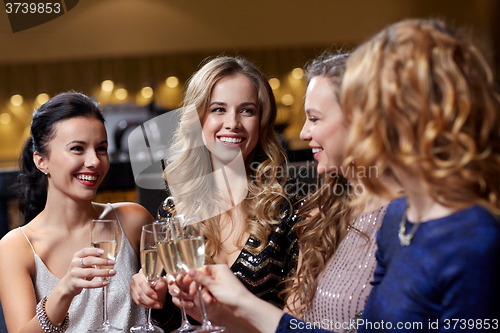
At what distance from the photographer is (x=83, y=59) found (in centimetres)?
635

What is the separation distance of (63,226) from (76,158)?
0.26 m

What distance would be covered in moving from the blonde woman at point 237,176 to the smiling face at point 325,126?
14.8 inches

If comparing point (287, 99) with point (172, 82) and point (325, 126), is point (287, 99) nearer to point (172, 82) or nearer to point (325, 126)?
point (172, 82)

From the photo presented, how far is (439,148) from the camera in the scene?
833mm

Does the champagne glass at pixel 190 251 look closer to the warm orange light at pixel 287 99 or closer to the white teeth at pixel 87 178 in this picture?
the white teeth at pixel 87 178

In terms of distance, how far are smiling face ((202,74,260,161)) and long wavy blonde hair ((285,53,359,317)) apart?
30 centimetres

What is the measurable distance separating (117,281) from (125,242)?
14 cm

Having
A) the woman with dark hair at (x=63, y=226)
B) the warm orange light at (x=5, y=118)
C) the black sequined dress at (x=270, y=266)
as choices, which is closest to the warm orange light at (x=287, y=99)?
the warm orange light at (x=5, y=118)

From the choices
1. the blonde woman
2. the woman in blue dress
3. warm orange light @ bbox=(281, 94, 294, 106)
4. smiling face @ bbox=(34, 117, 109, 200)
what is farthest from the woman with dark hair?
warm orange light @ bbox=(281, 94, 294, 106)

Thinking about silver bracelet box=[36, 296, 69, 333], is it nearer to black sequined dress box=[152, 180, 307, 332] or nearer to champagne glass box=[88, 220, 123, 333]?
champagne glass box=[88, 220, 123, 333]

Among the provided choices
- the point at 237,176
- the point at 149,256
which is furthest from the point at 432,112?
the point at 237,176

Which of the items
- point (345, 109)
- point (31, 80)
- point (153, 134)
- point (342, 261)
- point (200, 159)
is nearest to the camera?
point (345, 109)

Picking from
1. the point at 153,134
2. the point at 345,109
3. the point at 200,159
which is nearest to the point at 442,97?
the point at 345,109

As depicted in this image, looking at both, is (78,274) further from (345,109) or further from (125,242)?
(345,109)
